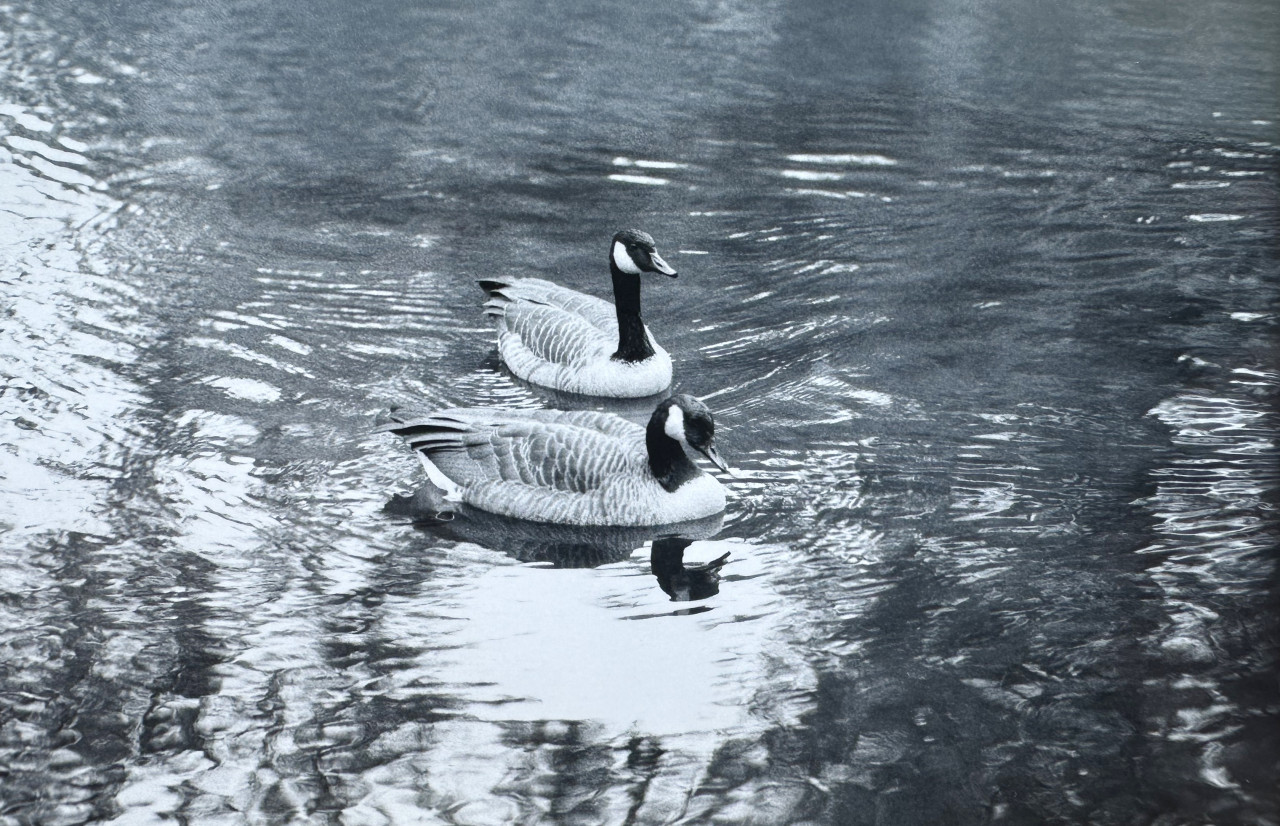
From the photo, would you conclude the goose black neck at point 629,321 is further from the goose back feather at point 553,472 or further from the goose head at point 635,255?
the goose back feather at point 553,472

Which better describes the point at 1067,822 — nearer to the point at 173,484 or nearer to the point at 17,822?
the point at 17,822

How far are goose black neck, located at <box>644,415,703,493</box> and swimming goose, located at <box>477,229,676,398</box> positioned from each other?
2.25 meters

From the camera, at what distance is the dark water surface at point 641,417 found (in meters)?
7.51

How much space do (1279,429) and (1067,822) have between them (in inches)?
211

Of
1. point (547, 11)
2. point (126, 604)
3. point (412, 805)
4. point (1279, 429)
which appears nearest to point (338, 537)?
point (126, 604)

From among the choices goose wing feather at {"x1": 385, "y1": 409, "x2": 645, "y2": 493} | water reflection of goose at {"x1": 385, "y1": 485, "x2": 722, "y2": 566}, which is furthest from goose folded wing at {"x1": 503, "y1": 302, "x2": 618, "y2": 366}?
water reflection of goose at {"x1": 385, "y1": 485, "x2": 722, "y2": 566}

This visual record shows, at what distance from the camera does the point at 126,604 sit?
8.67m

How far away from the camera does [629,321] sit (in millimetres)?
11977

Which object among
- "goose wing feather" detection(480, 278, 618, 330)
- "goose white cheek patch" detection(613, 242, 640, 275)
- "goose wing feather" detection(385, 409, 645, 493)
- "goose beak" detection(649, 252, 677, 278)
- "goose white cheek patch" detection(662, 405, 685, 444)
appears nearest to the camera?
"goose white cheek patch" detection(662, 405, 685, 444)

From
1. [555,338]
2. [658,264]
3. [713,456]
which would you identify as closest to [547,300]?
[555,338]

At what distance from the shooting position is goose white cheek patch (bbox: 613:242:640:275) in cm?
1205

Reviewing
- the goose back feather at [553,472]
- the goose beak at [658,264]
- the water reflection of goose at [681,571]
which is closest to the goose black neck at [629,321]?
the goose beak at [658,264]

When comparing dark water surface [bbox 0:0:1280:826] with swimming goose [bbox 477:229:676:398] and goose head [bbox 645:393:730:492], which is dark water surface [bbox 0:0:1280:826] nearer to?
swimming goose [bbox 477:229:676:398]

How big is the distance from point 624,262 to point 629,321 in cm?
51
